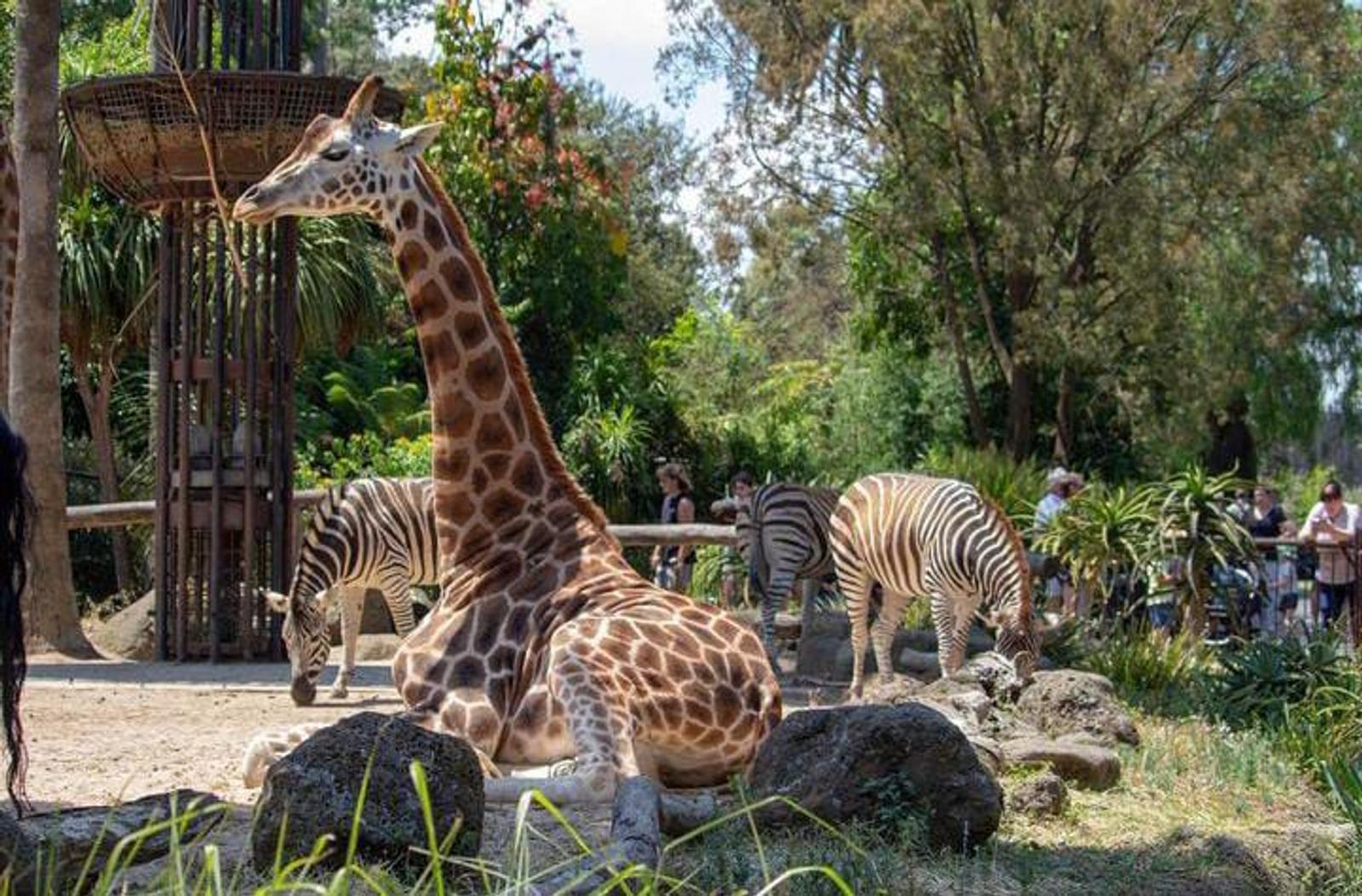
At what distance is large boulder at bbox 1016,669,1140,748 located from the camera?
402 inches

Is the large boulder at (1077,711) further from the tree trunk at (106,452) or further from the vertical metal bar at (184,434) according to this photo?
the tree trunk at (106,452)

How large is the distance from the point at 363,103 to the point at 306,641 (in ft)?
12.3

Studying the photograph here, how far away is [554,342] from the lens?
98.7 ft

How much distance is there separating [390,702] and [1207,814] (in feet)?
16.2

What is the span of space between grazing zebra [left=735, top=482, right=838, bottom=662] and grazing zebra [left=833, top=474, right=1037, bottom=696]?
126 cm

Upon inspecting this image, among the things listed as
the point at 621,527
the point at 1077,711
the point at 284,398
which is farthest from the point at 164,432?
the point at 1077,711

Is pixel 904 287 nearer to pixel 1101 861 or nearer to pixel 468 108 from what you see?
pixel 468 108

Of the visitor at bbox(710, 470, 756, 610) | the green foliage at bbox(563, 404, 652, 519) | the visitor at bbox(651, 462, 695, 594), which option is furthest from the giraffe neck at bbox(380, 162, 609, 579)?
the green foliage at bbox(563, 404, 652, 519)

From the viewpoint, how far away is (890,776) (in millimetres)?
6918

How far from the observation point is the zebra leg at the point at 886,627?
564 inches

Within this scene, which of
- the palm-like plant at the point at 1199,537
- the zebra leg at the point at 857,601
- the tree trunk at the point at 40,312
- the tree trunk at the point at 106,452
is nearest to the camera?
the zebra leg at the point at 857,601

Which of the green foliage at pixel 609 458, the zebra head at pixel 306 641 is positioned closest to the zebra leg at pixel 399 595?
the zebra head at pixel 306 641

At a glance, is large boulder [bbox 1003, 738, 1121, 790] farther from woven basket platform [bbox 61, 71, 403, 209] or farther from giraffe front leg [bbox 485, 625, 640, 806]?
woven basket platform [bbox 61, 71, 403, 209]

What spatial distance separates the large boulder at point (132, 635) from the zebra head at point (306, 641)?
4318 mm
